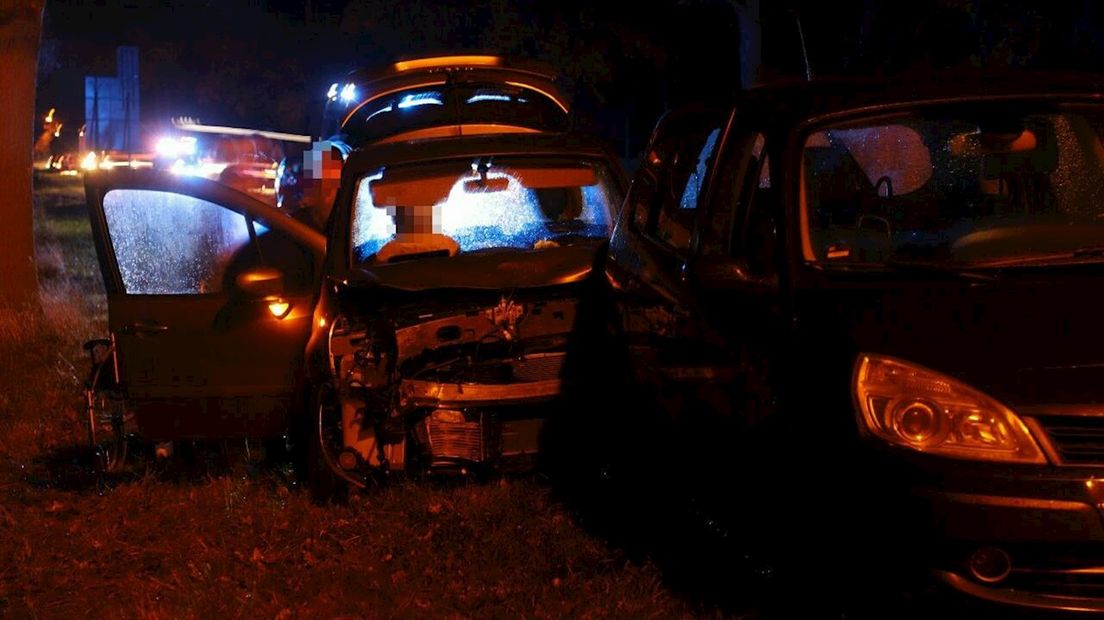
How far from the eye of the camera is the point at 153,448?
6.87 metres

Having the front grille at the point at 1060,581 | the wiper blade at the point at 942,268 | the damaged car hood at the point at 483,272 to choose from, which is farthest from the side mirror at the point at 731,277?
the damaged car hood at the point at 483,272

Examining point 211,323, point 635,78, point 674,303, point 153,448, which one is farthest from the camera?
point 635,78

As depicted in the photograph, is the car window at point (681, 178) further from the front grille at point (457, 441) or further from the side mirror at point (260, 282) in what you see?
the side mirror at point (260, 282)

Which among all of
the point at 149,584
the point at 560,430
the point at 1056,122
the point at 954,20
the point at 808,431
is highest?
the point at 954,20

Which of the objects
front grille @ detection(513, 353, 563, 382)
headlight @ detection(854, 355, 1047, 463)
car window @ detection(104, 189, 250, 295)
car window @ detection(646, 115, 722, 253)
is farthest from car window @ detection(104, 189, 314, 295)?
headlight @ detection(854, 355, 1047, 463)

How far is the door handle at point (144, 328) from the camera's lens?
20.3 ft

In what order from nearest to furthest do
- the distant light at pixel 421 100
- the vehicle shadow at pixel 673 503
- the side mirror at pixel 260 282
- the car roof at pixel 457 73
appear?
the vehicle shadow at pixel 673 503
the side mirror at pixel 260 282
the car roof at pixel 457 73
the distant light at pixel 421 100

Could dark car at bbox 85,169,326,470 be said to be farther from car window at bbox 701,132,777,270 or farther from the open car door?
car window at bbox 701,132,777,270

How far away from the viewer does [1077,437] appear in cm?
345

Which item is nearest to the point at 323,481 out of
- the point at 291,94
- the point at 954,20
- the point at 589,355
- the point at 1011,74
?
the point at 589,355

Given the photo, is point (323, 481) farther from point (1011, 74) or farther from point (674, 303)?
point (1011, 74)

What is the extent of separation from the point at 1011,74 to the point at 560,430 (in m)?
2.45

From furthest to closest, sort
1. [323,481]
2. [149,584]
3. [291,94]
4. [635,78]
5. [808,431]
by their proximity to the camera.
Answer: [291,94] → [635,78] → [323,481] → [149,584] → [808,431]

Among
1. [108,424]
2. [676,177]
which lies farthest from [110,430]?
[676,177]
